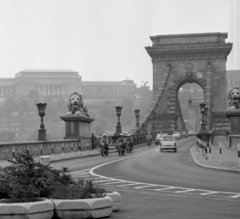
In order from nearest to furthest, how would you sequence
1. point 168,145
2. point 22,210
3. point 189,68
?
point 22,210 → point 168,145 → point 189,68

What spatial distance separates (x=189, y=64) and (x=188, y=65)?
23 centimetres

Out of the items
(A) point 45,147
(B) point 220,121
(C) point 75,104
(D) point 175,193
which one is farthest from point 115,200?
(B) point 220,121

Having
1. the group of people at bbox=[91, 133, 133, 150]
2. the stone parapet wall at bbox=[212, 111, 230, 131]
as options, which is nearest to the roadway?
the group of people at bbox=[91, 133, 133, 150]

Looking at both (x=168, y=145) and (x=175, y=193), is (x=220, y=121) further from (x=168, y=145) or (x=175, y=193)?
(x=175, y=193)

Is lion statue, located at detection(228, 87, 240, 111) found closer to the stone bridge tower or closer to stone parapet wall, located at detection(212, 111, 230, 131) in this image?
stone parapet wall, located at detection(212, 111, 230, 131)

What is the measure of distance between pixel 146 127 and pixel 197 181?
68058 millimetres

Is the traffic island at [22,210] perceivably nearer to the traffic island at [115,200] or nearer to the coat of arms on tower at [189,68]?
the traffic island at [115,200]

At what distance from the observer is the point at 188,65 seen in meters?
101

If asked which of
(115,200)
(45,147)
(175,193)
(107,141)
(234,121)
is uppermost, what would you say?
(234,121)

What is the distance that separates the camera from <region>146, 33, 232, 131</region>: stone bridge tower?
99938 millimetres

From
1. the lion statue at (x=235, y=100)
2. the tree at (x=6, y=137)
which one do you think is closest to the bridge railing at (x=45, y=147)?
the lion statue at (x=235, y=100)

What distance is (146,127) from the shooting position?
8856 centimetres

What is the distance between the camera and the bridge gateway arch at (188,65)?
99688mm

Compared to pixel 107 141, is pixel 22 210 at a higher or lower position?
lower
